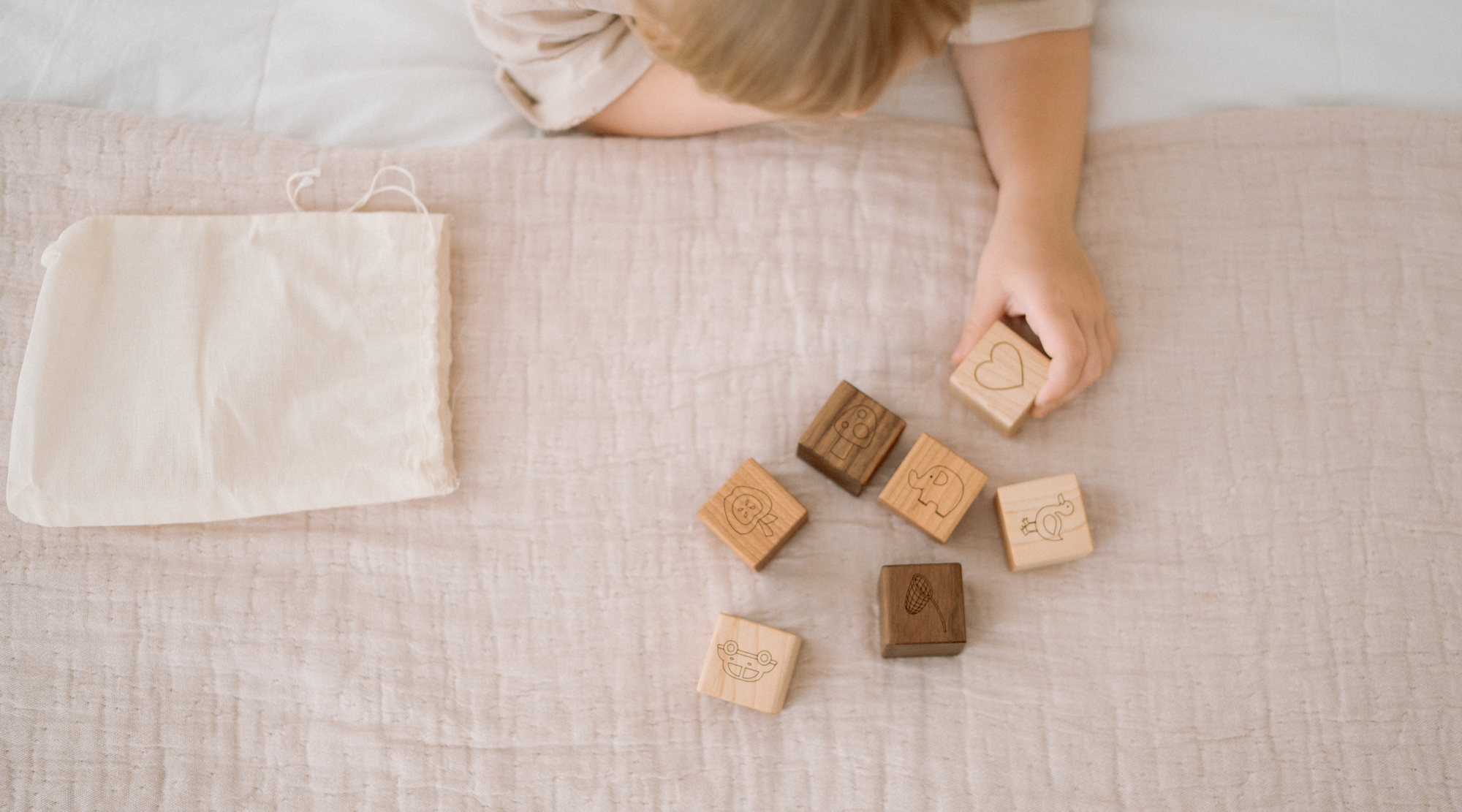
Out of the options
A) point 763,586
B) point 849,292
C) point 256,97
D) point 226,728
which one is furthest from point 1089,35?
point 226,728

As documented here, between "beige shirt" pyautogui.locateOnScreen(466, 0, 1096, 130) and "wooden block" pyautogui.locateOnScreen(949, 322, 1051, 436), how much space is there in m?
0.30

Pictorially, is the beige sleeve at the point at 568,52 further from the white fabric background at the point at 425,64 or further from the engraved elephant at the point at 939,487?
the engraved elephant at the point at 939,487

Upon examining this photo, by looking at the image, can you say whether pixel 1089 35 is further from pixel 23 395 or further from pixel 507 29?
pixel 23 395

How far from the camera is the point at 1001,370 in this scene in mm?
708

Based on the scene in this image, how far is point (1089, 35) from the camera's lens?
2.81 ft

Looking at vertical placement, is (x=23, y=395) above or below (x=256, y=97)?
below

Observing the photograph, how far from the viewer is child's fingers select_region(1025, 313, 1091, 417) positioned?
703 mm

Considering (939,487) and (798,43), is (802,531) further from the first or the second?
(798,43)

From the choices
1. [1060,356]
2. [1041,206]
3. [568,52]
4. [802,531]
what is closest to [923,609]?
[802,531]

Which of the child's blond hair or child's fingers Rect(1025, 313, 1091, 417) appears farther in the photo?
child's fingers Rect(1025, 313, 1091, 417)

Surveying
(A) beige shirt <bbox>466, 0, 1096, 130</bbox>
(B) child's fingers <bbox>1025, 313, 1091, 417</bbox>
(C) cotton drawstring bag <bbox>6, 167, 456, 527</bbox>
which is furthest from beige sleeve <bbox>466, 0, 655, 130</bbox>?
(B) child's fingers <bbox>1025, 313, 1091, 417</bbox>

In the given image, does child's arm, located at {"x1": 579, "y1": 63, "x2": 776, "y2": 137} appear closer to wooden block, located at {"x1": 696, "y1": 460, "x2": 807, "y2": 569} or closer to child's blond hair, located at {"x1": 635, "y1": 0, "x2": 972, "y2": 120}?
child's blond hair, located at {"x1": 635, "y1": 0, "x2": 972, "y2": 120}

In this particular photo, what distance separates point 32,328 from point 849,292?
0.69 meters

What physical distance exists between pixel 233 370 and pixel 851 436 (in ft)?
1.68
